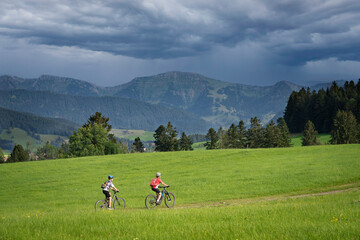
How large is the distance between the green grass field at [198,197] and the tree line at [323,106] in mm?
76210

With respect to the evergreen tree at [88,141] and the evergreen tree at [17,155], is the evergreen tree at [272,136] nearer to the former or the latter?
the evergreen tree at [88,141]

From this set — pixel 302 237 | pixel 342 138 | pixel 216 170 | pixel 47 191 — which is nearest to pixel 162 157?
pixel 216 170

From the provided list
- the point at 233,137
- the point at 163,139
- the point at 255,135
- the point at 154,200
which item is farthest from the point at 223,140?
the point at 154,200

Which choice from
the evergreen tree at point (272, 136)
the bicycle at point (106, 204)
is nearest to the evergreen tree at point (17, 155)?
the evergreen tree at point (272, 136)

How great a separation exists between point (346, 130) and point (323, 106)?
40.6 m

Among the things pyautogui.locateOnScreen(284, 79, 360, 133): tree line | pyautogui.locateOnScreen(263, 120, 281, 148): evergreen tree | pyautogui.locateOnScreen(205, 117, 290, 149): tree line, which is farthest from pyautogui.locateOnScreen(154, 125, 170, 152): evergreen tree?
pyautogui.locateOnScreen(284, 79, 360, 133): tree line

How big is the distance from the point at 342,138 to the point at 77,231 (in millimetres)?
107712

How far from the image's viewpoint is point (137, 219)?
1394 centimetres

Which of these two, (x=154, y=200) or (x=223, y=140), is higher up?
(x=223, y=140)

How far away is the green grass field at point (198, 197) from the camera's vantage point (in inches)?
455

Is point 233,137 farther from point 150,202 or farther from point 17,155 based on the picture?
point 150,202

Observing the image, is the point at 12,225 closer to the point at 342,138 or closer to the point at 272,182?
the point at 272,182

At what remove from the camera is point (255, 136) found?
382 feet

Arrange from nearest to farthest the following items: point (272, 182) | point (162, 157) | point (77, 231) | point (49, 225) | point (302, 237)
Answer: point (302, 237) → point (77, 231) → point (49, 225) → point (272, 182) → point (162, 157)
